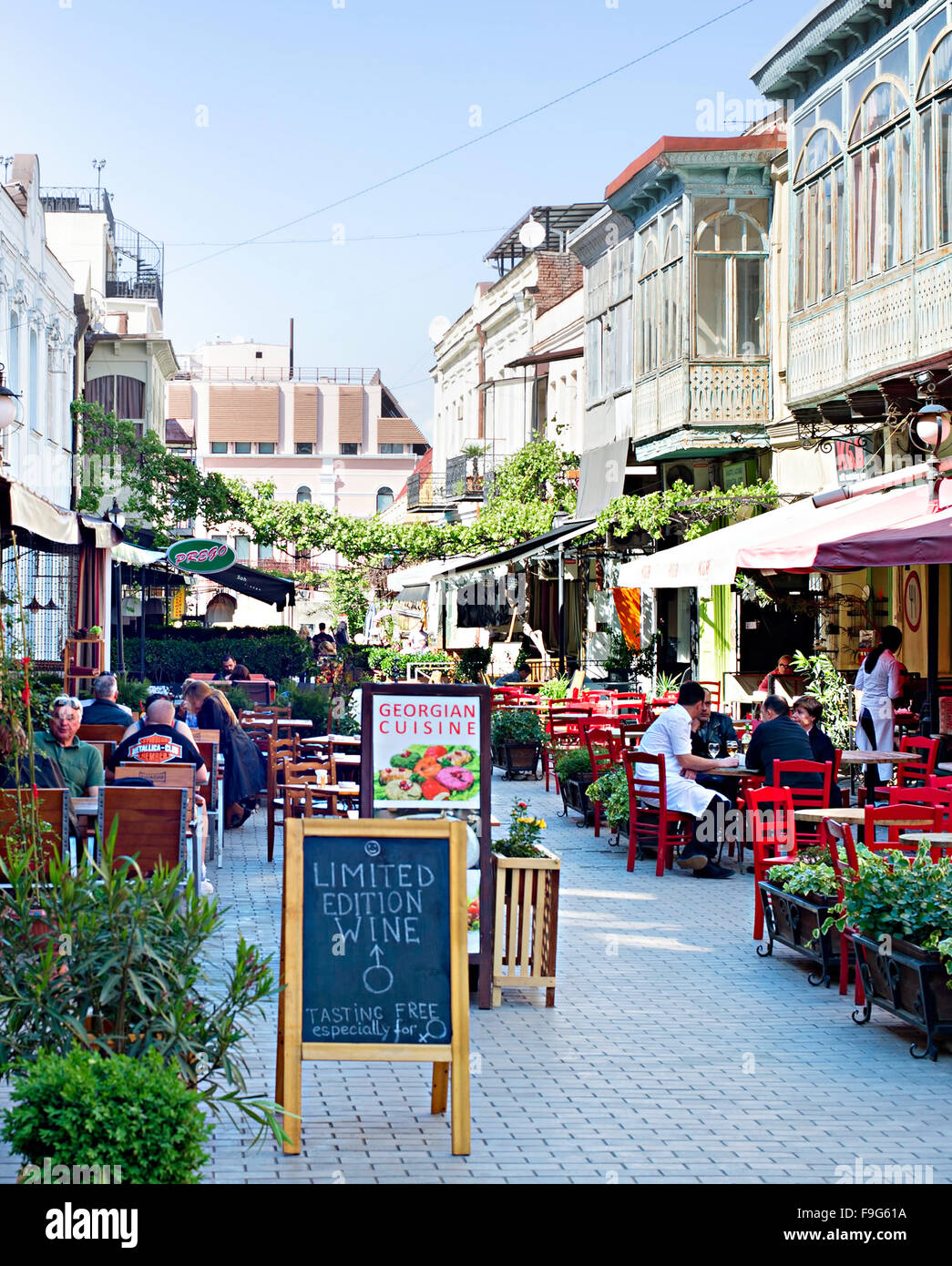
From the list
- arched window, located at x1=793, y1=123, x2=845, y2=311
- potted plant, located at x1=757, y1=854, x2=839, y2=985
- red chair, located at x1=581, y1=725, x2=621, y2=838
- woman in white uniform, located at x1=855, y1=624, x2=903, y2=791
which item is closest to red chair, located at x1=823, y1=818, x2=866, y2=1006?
potted plant, located at x1=757, y1=854, x2=839, y2=985

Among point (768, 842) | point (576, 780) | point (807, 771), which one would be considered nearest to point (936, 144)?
point (576, 780)

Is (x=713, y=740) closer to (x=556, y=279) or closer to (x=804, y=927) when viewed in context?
(x=804, y=927)

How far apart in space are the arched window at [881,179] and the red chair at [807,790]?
808 centimetres

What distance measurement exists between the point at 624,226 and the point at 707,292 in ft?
15.1

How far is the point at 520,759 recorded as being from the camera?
2089 centimetres

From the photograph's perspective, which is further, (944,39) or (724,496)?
(724,496)

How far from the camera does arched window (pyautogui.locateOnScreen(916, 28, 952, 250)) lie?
16656 millimetres

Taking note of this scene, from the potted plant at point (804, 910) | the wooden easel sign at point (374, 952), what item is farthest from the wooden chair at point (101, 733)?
the wooden easel sign at point (374, 952)

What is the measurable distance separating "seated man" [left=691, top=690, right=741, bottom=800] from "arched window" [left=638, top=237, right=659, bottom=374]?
1146 cm

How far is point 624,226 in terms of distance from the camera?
29.4 m

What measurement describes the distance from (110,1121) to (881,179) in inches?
649

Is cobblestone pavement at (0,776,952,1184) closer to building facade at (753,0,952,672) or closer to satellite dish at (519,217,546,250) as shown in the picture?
building facade at (753,0,952,672)
